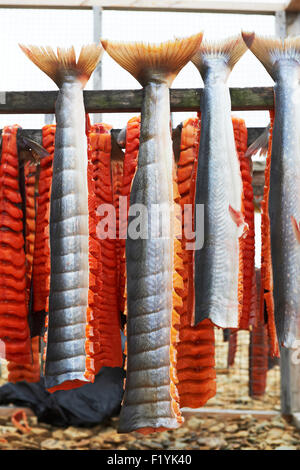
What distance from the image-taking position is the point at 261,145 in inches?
97.7

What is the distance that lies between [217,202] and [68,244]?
0.65 m

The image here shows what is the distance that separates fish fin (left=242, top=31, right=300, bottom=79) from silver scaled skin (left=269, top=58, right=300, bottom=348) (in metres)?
0.02

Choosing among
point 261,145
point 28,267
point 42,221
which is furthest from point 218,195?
point 28,267

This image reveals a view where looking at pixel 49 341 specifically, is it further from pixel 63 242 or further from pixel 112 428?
pixel 112 428

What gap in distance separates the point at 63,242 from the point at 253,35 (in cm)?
119

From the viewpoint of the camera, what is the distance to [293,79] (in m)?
2.14

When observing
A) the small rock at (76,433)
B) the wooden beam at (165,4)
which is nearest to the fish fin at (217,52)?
the wooden beam at (165,4)

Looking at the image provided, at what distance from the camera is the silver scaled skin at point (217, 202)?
2002 mm

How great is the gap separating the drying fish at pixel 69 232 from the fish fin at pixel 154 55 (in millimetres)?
162

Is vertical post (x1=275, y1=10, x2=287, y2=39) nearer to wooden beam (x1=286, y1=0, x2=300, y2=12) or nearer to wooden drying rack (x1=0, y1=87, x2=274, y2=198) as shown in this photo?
wooden beam (x1=286, y1=0, x2=300, y2=12)

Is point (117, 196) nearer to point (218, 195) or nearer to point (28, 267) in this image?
point (28, 267)

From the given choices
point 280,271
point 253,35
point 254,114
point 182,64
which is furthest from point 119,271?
point 254,114

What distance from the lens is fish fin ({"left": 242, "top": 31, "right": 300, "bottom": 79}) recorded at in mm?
2108

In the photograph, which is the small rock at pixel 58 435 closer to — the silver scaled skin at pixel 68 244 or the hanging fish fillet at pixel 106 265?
the hanging fish fillet at pixel 106 265
